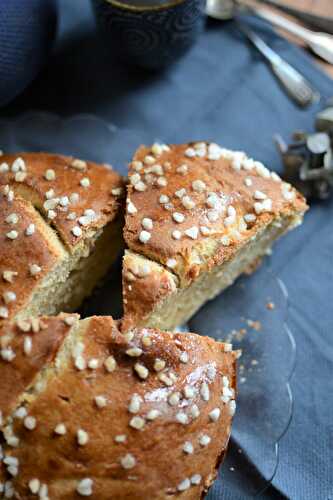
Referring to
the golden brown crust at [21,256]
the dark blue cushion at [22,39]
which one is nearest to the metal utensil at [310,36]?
the dark blue cushion at [22,39]

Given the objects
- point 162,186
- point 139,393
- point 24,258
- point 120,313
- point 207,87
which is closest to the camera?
point 139,393

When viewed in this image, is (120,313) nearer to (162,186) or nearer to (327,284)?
(162,186)

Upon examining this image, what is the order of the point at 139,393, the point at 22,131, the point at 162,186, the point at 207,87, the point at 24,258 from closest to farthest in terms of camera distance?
1. the point at 139,393
2. the point at 24,258
3. the point at 162,186
4. the point at 22,131
5. the point at 207,87

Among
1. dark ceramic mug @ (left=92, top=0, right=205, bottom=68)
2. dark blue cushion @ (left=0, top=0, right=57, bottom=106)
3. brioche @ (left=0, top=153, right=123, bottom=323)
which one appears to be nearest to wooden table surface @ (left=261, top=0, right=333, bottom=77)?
dark ceramic mug @ (left=92, top=0, right=205, bottom=68)

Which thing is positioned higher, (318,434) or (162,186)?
(162,186)

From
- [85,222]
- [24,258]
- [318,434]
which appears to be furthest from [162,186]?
[318,434]

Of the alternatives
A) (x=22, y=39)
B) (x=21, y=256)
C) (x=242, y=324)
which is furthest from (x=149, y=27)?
(x=242, y=324)

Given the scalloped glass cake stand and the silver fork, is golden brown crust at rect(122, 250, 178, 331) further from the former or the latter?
the silver fork
